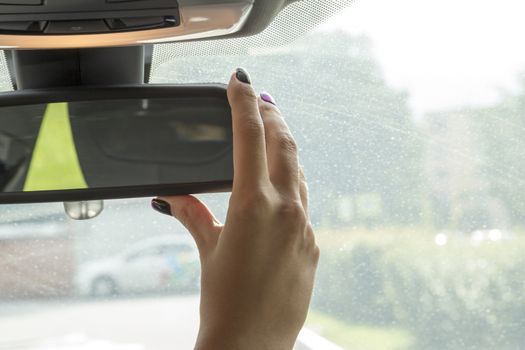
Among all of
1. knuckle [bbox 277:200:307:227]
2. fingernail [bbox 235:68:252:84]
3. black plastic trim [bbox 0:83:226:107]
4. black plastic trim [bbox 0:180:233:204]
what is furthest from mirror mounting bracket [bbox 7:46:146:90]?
knuckle [bbox 277:200:307:227]

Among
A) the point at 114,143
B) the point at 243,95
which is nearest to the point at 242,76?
the point at 243,95

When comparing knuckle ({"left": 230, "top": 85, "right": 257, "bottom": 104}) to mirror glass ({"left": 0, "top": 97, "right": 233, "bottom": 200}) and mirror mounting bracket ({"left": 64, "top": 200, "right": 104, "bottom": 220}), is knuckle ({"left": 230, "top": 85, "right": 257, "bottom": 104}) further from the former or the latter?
mirror mounting bracket ({"left": 64, "top": 200, "right": 104, "bottom": 220})

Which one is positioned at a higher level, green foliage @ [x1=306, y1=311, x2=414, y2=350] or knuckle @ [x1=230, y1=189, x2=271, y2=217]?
knuckle @ [x1=230, y1=189, x2=271, y2=217]

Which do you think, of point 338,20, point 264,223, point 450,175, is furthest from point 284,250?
point 450,175

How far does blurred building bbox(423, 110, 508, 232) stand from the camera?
1914 millimetres

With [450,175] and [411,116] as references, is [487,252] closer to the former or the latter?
[450,175]

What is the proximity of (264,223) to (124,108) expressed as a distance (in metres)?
0.39

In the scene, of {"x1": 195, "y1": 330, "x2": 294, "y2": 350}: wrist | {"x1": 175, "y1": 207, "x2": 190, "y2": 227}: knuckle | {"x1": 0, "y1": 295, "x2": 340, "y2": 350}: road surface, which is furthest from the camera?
{"x1": 0, "y1": 295, "x2": 340, "y2": 350}: road surface

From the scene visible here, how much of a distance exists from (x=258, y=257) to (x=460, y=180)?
1271 mm

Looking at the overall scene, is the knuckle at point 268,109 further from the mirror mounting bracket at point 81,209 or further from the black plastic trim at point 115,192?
the mirror mounting bracket at point 81,209

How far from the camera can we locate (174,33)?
101 centimetres

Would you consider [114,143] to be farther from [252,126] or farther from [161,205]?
[252,126]

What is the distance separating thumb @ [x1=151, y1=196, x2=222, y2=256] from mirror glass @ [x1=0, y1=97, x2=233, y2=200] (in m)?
0.04

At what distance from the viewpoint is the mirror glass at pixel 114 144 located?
1059mm
